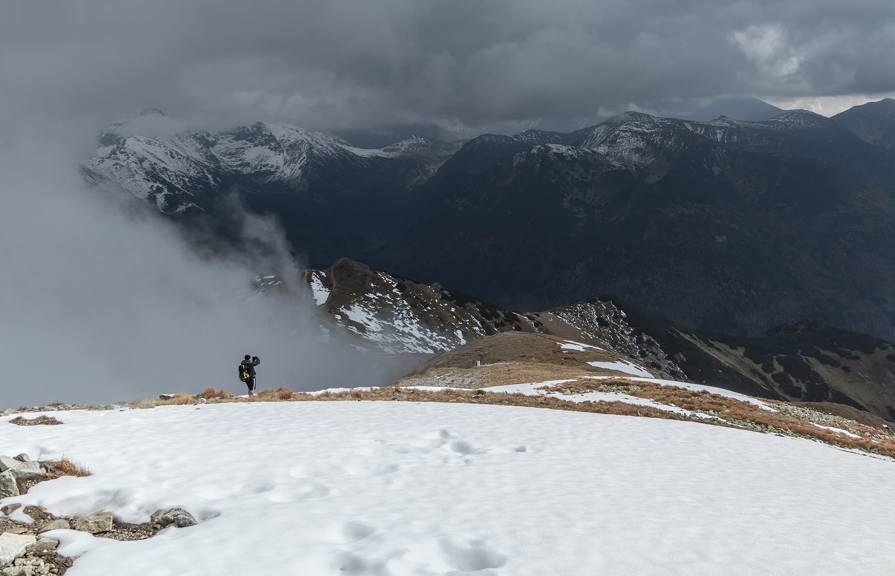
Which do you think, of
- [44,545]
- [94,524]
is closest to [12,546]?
[44,545]

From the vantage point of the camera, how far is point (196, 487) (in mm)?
8859

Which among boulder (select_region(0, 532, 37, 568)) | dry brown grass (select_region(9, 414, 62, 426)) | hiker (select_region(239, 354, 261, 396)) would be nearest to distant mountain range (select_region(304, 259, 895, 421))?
hiker (select_region(239, 354, 261, 396))

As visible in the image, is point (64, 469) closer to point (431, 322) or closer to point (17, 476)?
point (17, 476)

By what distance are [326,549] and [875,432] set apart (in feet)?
105

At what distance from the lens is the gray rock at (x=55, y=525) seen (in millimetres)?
7137

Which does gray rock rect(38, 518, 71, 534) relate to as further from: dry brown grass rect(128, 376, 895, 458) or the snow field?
dry brown grass rect(128, 376, 895, 458)

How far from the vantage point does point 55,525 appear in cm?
720

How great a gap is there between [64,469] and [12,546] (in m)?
4.00

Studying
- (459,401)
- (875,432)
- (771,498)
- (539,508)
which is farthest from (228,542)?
(875,432)

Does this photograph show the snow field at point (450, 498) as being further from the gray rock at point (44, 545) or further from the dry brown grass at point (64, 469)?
the dry brown grass at point (64, 469)

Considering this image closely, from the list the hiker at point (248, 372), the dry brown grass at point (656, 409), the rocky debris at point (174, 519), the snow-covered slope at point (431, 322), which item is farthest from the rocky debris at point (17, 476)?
the snow-covered slope at point (431, 322)

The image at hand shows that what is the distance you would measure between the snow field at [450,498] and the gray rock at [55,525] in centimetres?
41

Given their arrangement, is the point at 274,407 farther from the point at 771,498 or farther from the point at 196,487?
the point at 771,498

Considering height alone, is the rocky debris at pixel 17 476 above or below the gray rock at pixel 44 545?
above
